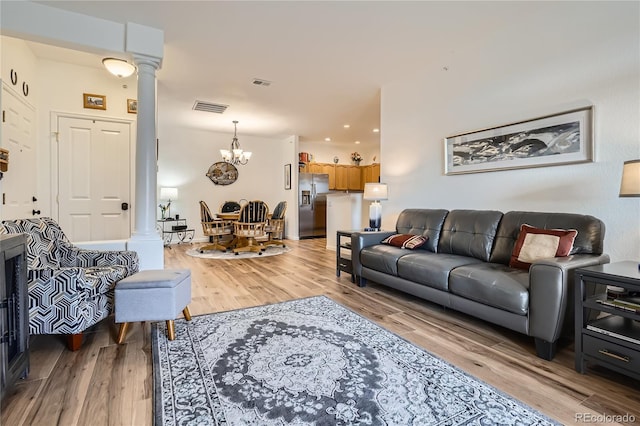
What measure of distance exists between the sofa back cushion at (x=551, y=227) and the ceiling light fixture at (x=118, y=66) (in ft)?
14.2

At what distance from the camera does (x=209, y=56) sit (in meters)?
3.66

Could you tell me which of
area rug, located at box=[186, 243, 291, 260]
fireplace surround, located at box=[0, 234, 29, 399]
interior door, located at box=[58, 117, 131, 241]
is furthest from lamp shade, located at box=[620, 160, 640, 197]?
interior door, located at box=[58, 117, 131, 241]

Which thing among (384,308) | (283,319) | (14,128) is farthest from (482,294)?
(14,128)

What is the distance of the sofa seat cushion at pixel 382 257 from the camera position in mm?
3156

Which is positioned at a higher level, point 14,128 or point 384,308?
point 14,128

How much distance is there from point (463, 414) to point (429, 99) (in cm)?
348

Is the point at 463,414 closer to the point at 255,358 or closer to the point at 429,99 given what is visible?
the point at 255,358

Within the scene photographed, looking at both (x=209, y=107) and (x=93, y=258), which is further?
(x=209, y=107)

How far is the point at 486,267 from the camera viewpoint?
2.52m

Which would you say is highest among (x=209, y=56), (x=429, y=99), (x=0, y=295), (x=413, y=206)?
(x=209, y=56)

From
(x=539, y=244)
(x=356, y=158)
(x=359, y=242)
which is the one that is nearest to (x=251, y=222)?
(x=359, y=242)

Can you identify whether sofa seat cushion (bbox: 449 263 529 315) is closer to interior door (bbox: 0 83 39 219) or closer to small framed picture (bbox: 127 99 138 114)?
interior door (bbox: 0 83 39 219)

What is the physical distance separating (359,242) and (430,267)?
41.4 inches

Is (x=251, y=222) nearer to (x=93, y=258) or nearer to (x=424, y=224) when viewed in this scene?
(x=93, y=258)
